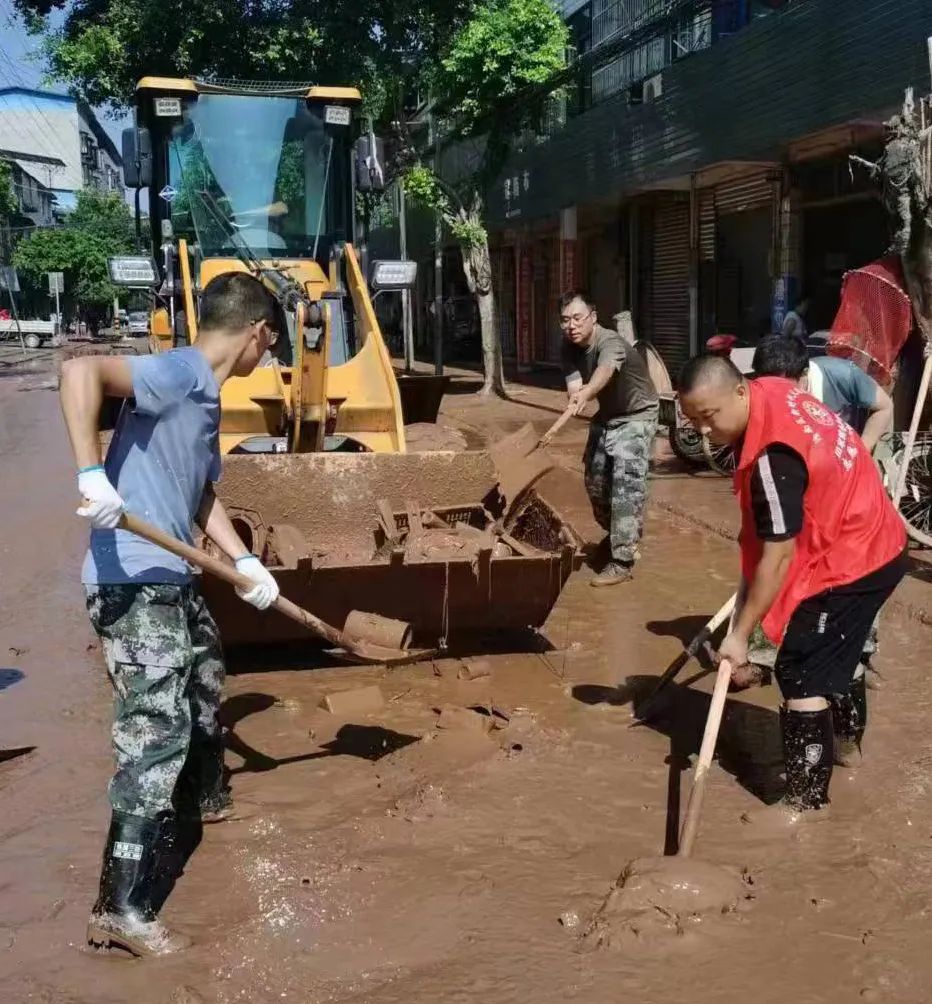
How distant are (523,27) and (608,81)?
13.3 feet

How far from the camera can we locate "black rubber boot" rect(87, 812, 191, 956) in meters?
3.02

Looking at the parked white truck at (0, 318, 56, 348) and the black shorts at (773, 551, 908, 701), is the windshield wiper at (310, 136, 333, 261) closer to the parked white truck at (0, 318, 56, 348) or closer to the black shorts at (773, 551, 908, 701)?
the black shorts at (773, 551, 908, 701)

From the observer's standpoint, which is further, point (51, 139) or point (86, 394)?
point (51, 139)

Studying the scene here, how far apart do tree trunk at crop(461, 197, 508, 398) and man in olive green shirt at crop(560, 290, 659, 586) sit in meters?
11.9

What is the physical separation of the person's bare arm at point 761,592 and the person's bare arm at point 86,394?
77.0 inches

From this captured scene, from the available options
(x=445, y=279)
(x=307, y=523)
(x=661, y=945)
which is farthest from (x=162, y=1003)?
(x=445, y=279)

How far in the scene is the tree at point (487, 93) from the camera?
16609mm

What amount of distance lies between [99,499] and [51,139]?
80824mm

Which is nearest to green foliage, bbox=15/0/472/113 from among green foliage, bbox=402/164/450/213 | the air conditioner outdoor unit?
green foliage, bbox=402/164/450/213

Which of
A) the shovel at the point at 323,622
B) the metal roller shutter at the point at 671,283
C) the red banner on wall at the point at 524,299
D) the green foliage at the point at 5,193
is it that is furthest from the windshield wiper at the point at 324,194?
the green foliage at the point at 5,193

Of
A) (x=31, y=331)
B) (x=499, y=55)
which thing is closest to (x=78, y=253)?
(x=31, y=331)

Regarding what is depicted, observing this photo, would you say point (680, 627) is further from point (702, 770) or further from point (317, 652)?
point (702, 770)

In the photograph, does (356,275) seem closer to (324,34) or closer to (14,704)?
(14,704)

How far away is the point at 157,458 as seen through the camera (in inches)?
122
